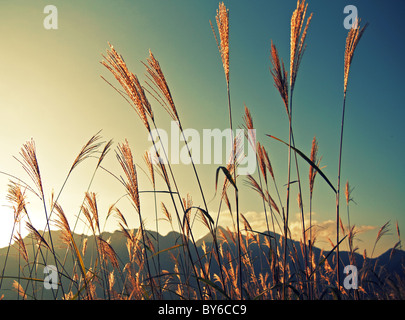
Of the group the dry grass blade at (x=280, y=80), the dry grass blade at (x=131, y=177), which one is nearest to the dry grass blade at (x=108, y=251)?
the dry grass blade at (x=131, y=177)

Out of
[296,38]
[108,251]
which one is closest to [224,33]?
[296,38]

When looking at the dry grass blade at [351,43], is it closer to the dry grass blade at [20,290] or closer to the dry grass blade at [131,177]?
the dry grass blade at [131,177]

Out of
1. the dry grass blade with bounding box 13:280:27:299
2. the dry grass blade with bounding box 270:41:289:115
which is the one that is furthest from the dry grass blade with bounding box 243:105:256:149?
the dry grass blade with bounding box 13:280:27:299

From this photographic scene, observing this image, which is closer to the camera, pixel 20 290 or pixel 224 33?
pixel 224 33

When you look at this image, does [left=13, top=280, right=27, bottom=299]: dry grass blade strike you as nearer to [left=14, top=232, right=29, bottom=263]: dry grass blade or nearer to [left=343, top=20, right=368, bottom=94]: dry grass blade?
[left=14, top=232, right=29, bottom=263]: dry grass blade

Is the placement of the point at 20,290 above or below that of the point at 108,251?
below

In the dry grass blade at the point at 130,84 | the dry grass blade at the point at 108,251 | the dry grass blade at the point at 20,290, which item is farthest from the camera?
the dry grass blade at the point at 20,290

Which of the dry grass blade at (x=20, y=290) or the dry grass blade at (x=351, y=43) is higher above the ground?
the dry grass blade at (x=351, y=43)

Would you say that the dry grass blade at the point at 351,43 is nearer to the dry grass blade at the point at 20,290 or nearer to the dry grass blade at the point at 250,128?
the dry grass blade at the point at 250,128

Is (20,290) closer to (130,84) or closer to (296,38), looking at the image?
(130,84)

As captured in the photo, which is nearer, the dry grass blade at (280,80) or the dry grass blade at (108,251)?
the dry grass blade at (280,80)

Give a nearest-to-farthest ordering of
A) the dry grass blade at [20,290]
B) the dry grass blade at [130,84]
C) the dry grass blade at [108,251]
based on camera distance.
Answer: the dry grass blade at [130,84], the dry grass blade at [108,251], the dry grass blade at [20,290]

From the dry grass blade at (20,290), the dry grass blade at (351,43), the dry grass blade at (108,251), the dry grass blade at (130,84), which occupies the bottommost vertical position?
the dry grass blade at (20,290)
